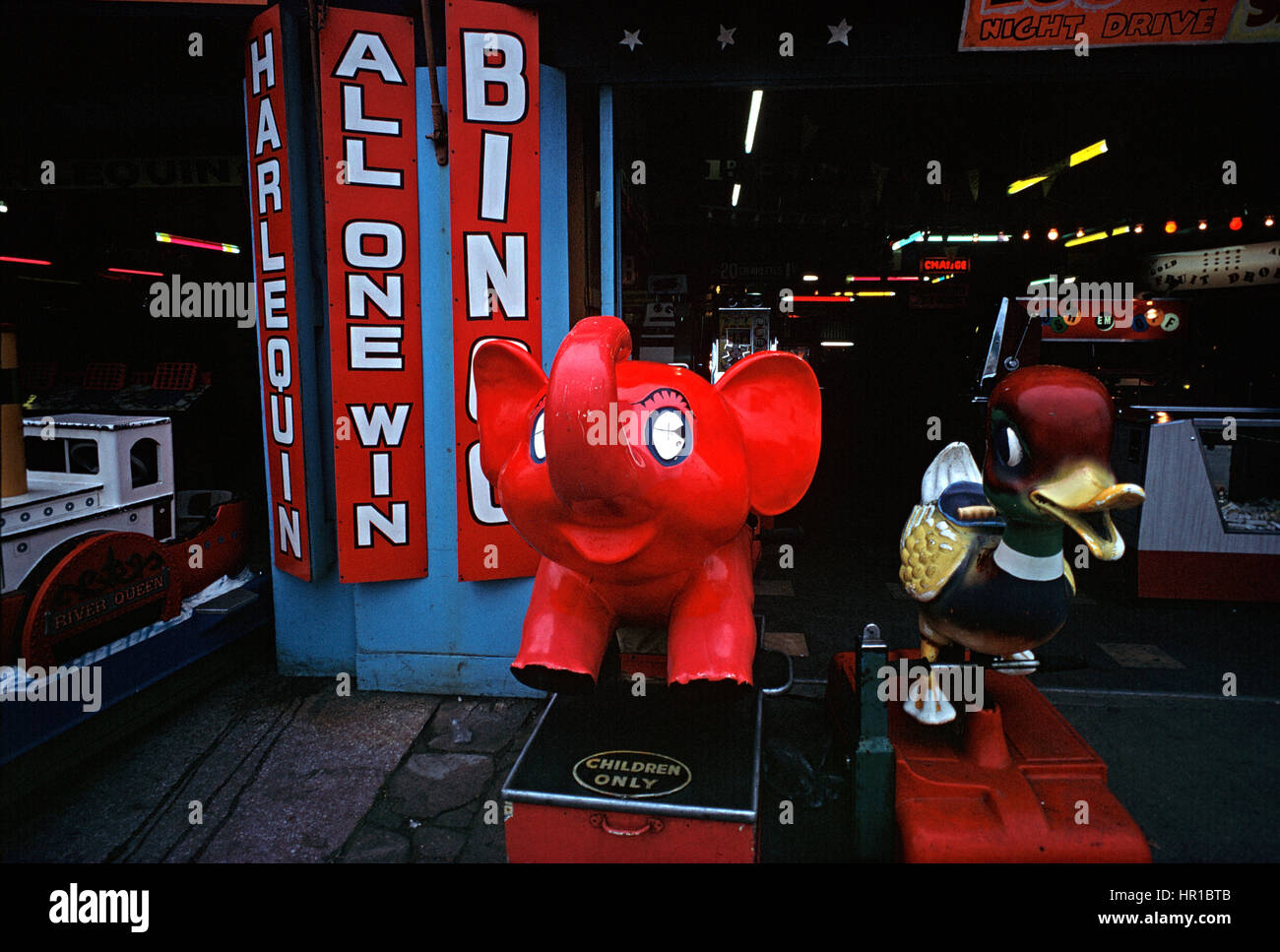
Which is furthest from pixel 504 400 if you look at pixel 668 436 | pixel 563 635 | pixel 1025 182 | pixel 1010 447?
pixel 1025 182

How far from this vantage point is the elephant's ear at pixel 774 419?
227 cm

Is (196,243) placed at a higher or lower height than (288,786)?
higher

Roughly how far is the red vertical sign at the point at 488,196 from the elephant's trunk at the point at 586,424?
77.0 inches

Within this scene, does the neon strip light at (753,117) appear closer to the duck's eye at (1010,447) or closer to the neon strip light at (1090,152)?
the neon strip light at (1090,152)

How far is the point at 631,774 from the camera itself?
2.14m

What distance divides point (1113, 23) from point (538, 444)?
11.8 ft

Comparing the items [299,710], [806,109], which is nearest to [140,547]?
[299,710]

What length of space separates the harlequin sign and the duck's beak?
125 centimetres

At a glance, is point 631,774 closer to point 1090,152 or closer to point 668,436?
point 668,436

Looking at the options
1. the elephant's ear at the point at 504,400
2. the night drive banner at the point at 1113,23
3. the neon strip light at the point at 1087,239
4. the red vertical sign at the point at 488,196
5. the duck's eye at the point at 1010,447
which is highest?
the neon strip light at the point at 1087,239

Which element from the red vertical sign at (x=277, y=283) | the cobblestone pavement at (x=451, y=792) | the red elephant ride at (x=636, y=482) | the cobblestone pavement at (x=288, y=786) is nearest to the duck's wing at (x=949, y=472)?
the red elephant ride at (x=636, y=482)

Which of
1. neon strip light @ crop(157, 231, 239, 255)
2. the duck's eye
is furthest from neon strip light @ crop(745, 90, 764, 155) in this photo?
neon strip light @ crop(157, 231, 239, 255)
